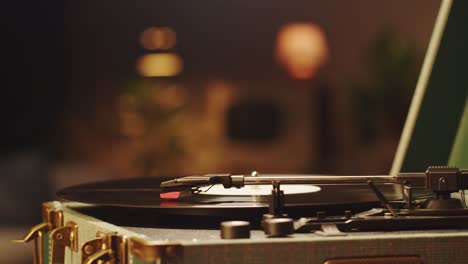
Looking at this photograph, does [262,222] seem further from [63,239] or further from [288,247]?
[63,239]

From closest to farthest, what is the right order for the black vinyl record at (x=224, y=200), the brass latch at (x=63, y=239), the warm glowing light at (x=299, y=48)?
1. the black vinyl record at (x=224, y=200)
2. the brass latch at (x=63, y=239)
3. the warm glowing light at (x=299, y=48)

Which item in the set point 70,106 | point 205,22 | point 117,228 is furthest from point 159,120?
point 117,228

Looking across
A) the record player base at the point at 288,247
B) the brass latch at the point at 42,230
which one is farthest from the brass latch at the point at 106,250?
the brass latch at the point at 42,230

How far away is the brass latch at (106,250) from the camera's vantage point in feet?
2.75

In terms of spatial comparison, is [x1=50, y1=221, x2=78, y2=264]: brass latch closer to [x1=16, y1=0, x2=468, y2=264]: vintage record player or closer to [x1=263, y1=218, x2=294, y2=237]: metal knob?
[x1=16, y1=0, x2=468, y2=264]: vintage record player

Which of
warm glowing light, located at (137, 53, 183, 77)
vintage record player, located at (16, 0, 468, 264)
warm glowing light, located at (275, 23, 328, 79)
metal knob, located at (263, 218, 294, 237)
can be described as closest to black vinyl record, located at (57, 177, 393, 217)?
vintage record player, located at (16, 0, 468, 264)

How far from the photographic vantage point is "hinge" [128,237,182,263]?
0.77 meters

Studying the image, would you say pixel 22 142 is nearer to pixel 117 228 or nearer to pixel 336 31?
pixel 336 31

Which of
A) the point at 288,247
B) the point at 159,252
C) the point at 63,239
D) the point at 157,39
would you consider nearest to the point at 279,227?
the point at 288,247

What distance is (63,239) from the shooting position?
105 centimetres

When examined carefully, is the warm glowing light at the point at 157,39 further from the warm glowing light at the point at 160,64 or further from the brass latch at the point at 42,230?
the brass latch at the point at 42,230

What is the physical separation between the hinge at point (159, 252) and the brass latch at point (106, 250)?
6 centimetres

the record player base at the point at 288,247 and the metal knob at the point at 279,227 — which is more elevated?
the metal knob at the point at 279,227

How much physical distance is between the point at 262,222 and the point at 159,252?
13cm
